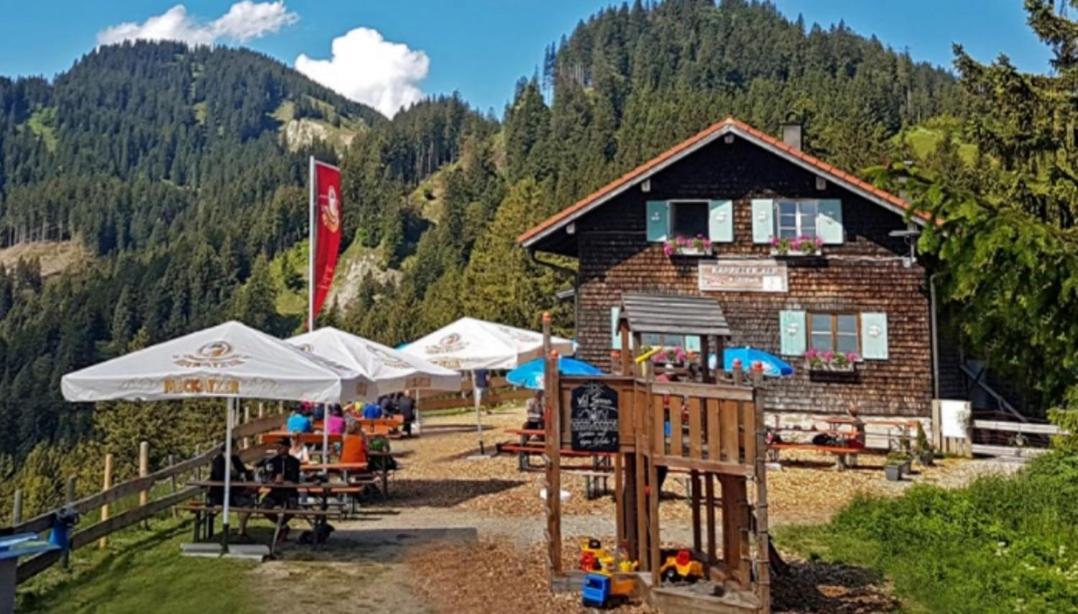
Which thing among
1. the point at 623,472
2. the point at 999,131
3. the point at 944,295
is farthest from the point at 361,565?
the point at 999,131

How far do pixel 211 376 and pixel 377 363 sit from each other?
13.8 feet

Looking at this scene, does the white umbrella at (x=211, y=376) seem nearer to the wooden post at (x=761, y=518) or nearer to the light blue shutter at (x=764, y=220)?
the wooden post at (x=761, y=518)

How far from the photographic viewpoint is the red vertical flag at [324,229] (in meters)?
17.8

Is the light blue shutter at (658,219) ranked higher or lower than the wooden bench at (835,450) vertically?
higher

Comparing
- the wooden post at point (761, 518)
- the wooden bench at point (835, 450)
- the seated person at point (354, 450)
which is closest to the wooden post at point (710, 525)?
the wooden post at point (761, 518)

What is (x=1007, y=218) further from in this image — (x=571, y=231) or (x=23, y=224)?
(x=23, y=224)

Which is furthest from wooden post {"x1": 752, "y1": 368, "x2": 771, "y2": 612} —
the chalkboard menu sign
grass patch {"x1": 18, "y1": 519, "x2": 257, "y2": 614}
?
grass patch {"x1": 18, "y1": 519, "x2": 257, "y2": 614}

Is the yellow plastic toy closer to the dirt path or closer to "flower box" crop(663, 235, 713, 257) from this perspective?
the dirt path

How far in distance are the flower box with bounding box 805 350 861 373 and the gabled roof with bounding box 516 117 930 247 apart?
352 cm

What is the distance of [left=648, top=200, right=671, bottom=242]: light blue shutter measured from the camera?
21719 millimetres

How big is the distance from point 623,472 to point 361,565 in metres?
3.04

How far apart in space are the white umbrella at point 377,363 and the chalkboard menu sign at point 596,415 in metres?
4.44

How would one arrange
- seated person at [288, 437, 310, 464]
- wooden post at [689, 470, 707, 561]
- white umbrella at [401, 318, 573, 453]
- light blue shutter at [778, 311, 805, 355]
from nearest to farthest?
1. wooden post at [689, 470, 707, 561]
2. seated person at [288, 437, 310, 464]
3. white umbrella at [401, 318, 573, 453]
4. light blue shutter at [778, 311, 805, 355]

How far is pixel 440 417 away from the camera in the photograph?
29500mm
